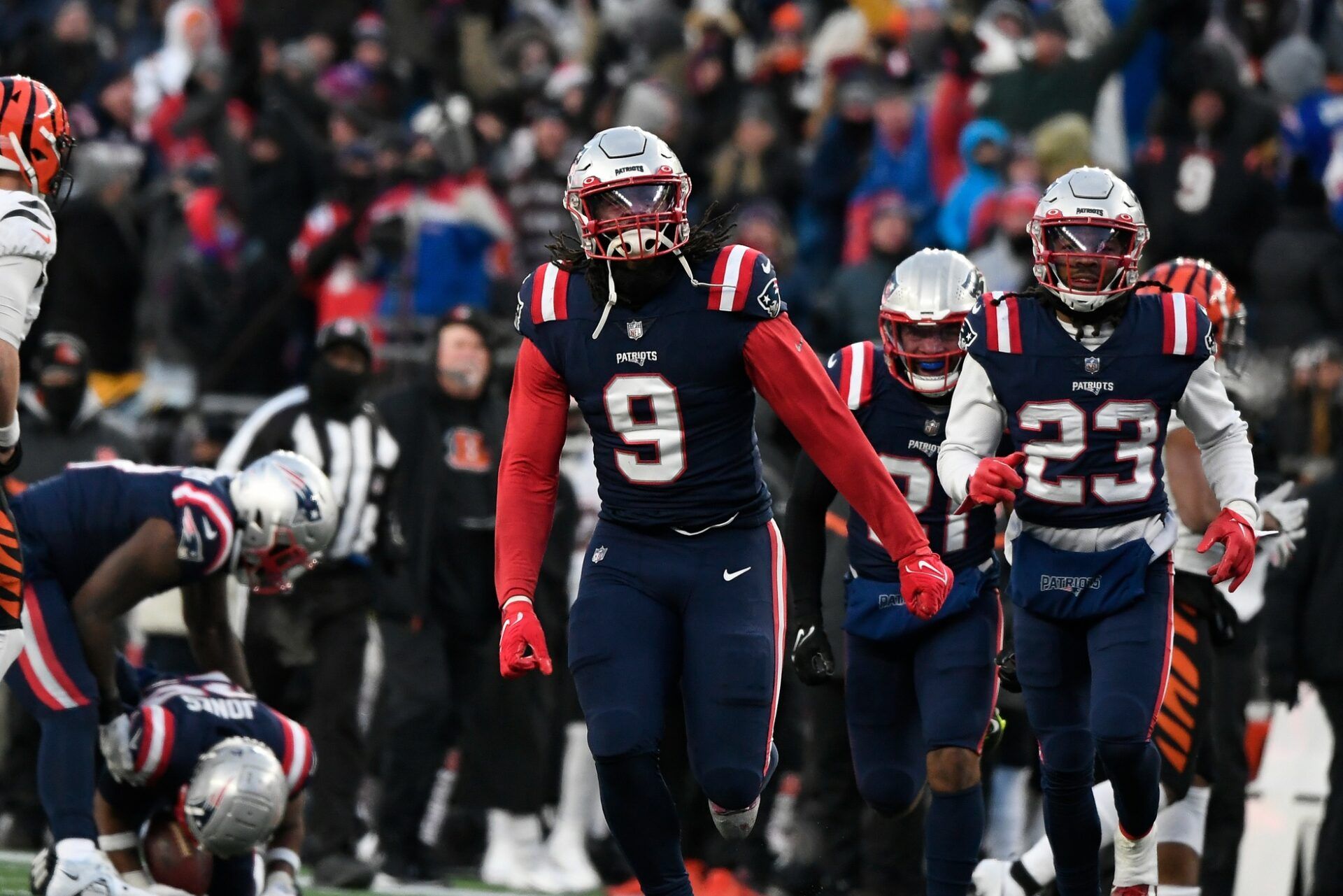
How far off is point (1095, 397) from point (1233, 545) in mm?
551

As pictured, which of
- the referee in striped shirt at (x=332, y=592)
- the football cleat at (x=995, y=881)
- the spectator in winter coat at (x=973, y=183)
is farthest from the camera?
the spectator in winter coat at (x=973, y=183)

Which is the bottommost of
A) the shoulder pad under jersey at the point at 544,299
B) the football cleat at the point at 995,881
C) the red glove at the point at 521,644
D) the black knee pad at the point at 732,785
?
the football cleat at the point at 995,881

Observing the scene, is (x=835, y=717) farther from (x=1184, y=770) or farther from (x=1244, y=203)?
(x=1244, y=203)

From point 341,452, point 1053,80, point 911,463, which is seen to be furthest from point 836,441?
point 1053,80

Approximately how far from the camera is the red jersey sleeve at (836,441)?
5898mm

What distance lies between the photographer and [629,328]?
589 centimetres

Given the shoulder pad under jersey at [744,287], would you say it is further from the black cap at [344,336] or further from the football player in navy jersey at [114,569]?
the black cap at [344,336]

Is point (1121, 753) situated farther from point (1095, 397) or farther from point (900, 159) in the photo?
point (900, 159)

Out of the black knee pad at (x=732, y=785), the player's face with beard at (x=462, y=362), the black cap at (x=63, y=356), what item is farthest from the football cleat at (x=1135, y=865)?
the black cap at (x=63, y=356)

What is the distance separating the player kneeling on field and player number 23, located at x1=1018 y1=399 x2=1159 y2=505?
7.73 ft

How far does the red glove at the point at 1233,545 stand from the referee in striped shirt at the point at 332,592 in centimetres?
392

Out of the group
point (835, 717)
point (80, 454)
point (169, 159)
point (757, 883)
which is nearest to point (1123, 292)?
point (835, 717)

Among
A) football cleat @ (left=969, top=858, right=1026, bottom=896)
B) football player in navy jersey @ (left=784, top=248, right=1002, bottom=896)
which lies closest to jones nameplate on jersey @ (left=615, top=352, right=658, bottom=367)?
football player in navy jersey @ (left=784, top=248, right=1002, bottom=896)

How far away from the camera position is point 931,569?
19.3 ft
